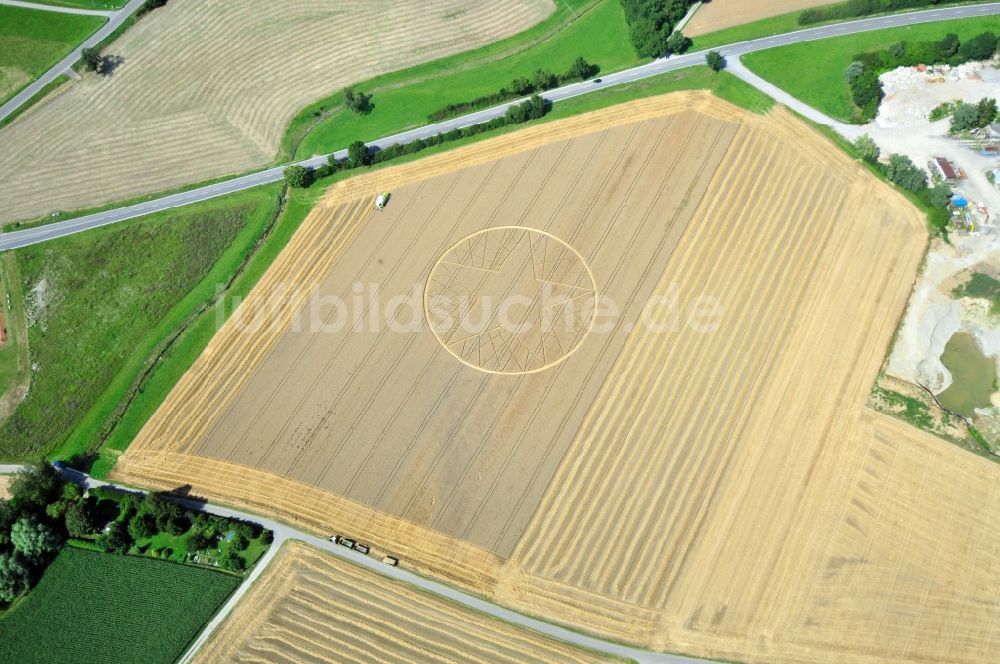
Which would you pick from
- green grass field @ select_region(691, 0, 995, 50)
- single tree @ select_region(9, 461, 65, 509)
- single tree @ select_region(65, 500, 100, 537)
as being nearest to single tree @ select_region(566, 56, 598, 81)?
green grass field @ select_region(691, 0, 995, 50)

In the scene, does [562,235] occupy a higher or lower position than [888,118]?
lower

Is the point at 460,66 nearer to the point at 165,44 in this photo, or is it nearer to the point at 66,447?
the point at 165,44

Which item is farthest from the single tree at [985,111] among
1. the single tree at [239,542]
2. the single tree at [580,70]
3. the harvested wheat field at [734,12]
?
the single tree at [239,542]

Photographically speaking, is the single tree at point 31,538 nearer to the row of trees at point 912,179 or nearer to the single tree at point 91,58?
the single tree at point 91,58

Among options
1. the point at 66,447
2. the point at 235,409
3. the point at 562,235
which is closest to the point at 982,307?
the point at 562,235

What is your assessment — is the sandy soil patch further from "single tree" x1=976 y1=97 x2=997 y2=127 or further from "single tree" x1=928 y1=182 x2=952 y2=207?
"single tree" x1=928 y1=182 x2=952 y2=207

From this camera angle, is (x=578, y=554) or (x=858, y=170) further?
(x=858, y=170)
